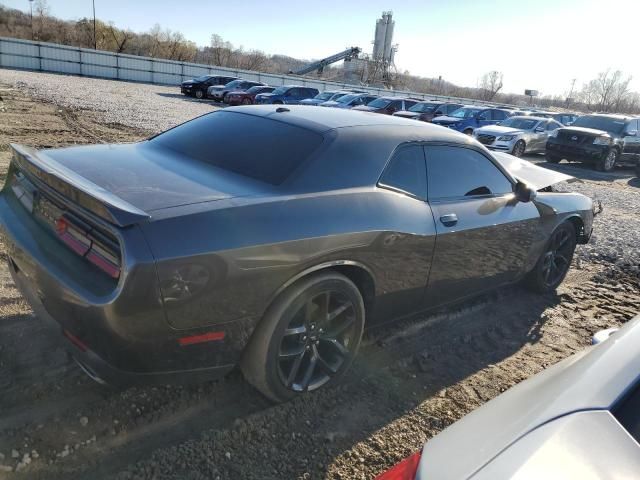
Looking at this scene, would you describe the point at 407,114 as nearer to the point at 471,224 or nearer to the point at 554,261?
the point at 554,261

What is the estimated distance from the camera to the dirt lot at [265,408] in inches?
93.6

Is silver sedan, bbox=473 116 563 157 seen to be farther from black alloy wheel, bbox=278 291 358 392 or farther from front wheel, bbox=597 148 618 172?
black alloy wheel, bbox=278 291 358 392

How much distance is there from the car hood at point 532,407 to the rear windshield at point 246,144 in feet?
5.46

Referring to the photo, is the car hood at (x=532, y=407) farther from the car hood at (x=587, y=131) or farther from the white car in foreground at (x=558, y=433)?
the car hood at (x=587, y=131)

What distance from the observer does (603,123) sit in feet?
52.0

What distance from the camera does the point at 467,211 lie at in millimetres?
3613

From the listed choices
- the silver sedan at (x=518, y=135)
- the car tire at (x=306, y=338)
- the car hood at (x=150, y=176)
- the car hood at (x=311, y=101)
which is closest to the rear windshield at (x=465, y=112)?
the silver sedan at (x=518, y=135)

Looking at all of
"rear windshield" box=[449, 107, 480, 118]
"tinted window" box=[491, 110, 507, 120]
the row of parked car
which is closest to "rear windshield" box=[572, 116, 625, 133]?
the row of parked car

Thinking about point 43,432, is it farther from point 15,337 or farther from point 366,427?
point 366,427

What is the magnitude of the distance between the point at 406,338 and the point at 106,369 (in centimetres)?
227

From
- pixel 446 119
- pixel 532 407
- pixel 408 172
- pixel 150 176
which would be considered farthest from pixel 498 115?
pixel 532 407

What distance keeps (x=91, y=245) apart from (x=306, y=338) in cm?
125

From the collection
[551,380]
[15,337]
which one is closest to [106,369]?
[15,337]

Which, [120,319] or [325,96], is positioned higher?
[325,96]
